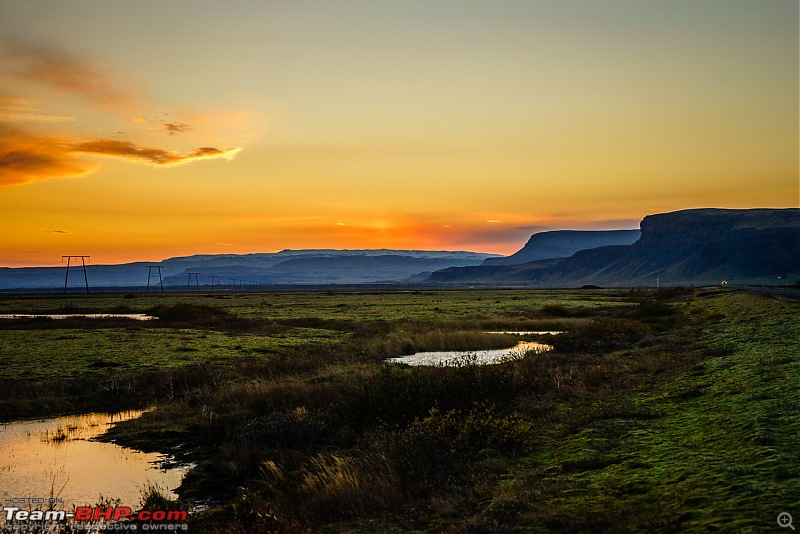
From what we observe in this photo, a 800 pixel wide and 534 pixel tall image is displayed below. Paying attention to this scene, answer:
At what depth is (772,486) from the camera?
7.73 metres

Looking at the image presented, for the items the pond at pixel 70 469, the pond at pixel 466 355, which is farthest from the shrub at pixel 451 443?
the pond at pixel 466 355

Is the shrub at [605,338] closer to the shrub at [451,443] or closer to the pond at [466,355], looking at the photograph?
the pond at [466,355]

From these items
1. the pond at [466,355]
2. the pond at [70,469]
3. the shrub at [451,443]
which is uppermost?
the shrub at [451,443]

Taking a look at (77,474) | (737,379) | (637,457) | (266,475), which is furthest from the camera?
(737,379)

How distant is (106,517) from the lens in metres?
10.5

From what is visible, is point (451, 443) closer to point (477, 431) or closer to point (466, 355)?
point (477, 431)

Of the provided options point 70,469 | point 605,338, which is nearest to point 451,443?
point 70,469

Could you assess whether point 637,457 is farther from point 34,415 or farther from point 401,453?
point 34,415

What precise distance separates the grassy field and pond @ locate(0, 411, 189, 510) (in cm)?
96

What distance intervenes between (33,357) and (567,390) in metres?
27.8

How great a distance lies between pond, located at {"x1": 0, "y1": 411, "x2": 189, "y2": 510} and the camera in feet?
41.6

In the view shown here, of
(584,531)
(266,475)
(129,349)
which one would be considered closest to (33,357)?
(129,349)

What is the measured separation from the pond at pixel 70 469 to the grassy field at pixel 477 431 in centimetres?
96

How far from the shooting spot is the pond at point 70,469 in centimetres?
1268
